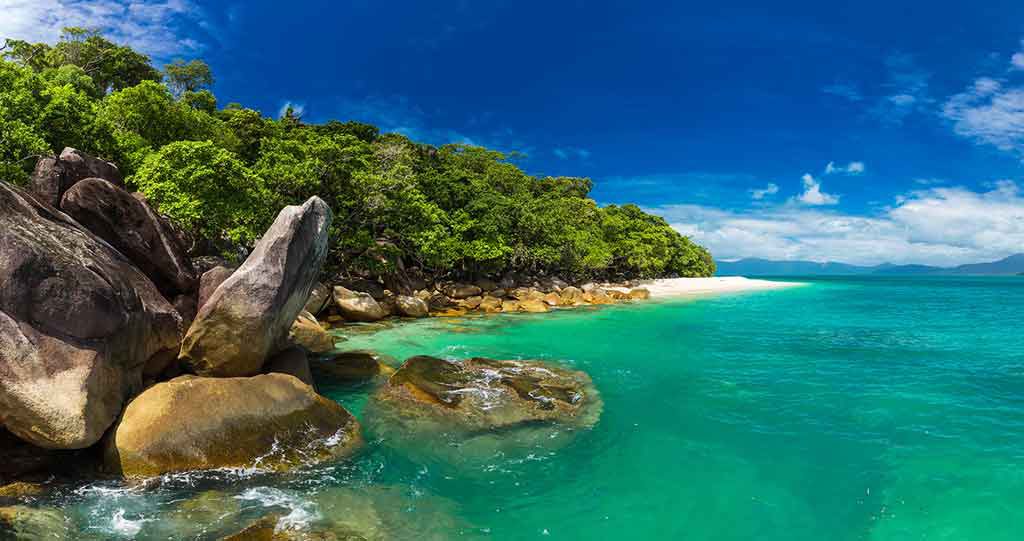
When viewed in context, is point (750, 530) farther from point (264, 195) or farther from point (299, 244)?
point (264, 195)

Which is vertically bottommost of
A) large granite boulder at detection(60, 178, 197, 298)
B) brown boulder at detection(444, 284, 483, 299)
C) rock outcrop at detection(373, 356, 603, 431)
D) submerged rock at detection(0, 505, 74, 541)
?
submerged rock at detection(0, 505, 74, 541)

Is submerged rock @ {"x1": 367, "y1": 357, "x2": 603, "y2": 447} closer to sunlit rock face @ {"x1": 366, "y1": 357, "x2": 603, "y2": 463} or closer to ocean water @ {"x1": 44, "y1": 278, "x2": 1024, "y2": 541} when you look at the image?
sunlit rock face @ {"x1": 366, "y1": 357, "x2": 603, "y2": 463}

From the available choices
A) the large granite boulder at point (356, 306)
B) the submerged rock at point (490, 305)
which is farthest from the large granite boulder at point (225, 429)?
the submerged rock at point (490, 305)

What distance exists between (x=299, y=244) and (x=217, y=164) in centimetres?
1025

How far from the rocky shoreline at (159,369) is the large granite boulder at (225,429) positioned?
25mm

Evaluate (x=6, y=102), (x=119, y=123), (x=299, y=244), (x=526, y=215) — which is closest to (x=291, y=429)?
(x=299, y=244)

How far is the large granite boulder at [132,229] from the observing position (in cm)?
1079

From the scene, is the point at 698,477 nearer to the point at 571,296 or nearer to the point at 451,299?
the point at 451,299

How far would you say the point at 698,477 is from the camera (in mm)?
8930

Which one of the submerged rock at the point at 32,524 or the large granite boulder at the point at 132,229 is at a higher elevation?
the large granite boulder at the point at 132,229

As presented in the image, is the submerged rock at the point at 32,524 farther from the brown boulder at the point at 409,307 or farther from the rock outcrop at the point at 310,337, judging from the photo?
the brown boulder at the point at 409,307

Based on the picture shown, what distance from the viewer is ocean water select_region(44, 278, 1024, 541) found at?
7152mm

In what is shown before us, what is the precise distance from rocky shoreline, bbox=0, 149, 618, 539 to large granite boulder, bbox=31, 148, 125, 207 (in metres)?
0.04

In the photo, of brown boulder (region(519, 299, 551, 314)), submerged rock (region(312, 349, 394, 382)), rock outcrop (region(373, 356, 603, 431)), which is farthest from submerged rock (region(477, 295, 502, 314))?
rock outcrop (region(373, 356, 603, 431))
